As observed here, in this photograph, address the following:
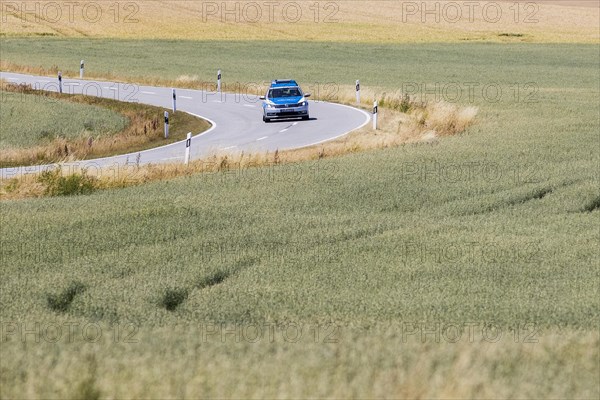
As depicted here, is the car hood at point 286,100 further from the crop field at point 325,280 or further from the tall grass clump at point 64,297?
the tall grass clump at point 64,297

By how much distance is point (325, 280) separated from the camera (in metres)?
10.7

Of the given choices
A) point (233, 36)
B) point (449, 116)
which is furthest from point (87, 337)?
point (233, 36)

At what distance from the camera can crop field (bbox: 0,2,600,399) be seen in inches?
247

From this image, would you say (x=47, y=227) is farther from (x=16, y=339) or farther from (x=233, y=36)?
(x=233, y=36)

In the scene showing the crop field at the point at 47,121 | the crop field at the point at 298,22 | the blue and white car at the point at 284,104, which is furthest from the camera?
the crop field at the point at 298,22

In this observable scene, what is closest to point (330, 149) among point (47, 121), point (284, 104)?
point (284, 104)

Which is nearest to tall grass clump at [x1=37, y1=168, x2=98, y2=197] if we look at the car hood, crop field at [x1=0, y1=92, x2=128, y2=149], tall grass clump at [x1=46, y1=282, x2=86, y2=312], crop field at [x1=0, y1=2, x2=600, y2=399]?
crop field at [x1=0, y1=2, x2=600, y2=399]

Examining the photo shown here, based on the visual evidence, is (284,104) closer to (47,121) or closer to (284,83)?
(284,83)

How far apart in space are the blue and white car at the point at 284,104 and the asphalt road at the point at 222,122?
0.32m

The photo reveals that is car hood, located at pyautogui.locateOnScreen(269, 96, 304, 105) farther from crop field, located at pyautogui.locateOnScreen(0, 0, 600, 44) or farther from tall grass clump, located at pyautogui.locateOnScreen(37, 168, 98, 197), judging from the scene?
crop field, located at pyautogui.locateOnScreen(0, 0, 600, 44)

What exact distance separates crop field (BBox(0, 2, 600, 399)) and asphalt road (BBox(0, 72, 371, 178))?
6.88 m

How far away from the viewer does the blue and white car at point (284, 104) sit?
36.7 m

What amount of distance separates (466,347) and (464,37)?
92.2 metres

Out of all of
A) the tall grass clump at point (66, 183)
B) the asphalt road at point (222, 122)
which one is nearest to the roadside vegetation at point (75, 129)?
the asphalt road at point (222, 122)
